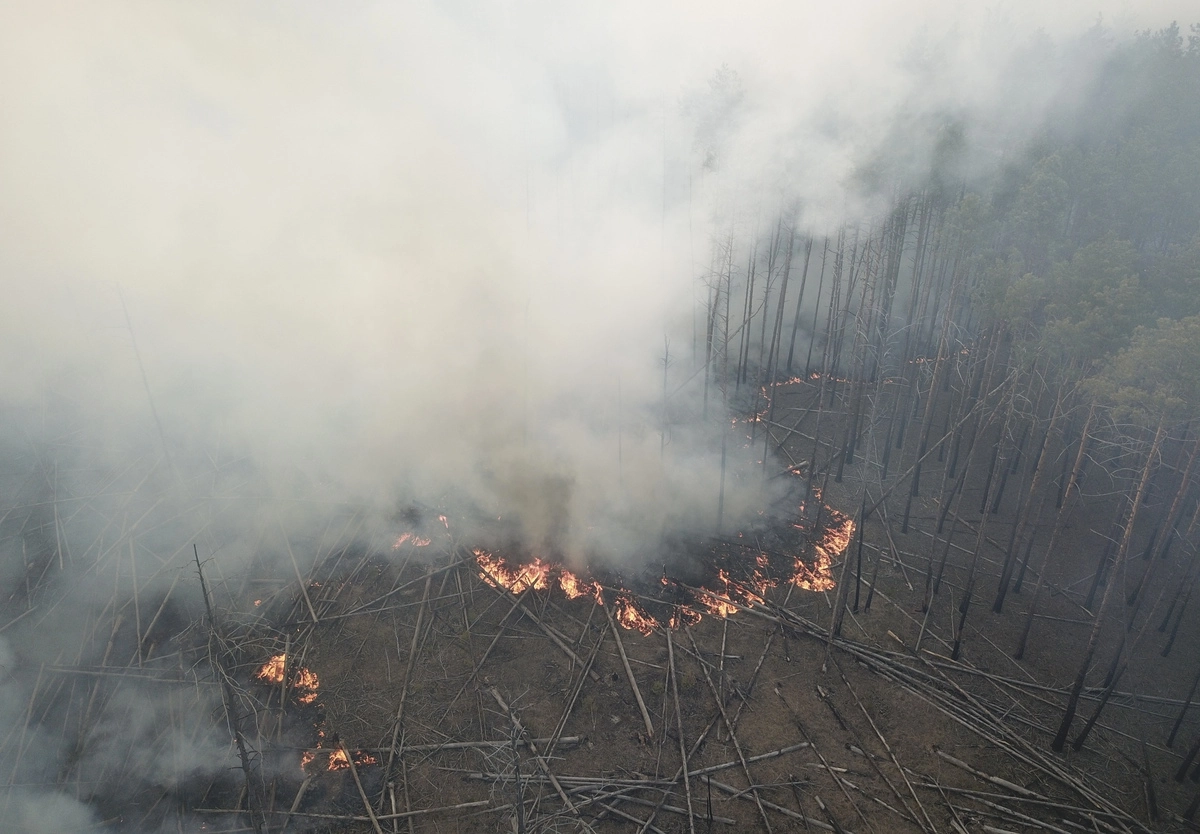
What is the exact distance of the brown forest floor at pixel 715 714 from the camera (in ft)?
33.7

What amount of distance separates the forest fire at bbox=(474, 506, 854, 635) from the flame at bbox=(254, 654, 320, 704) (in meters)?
4.21

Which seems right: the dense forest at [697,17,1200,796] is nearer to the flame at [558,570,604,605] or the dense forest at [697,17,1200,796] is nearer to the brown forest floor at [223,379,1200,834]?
the brown forest floor at [223,379,1200,834]

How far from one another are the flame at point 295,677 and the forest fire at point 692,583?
4.21m

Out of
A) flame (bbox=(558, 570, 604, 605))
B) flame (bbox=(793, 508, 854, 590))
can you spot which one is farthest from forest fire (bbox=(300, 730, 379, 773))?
flame (bbox=(793, 508, 854, 590))

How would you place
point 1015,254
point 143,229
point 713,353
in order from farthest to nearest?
point 713,353, point 143,229, point 1015,254

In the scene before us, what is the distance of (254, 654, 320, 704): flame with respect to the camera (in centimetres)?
1226

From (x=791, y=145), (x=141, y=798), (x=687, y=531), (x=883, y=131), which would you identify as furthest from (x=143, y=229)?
(x=883, y=131)

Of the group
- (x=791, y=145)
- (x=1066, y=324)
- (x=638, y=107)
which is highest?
(x=638, y=107)

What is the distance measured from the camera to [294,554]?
15570 millimetres

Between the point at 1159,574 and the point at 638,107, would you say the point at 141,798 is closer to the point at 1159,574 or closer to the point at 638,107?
the point at 1159,574

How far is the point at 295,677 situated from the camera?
12562mm

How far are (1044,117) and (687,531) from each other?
19.4 meters

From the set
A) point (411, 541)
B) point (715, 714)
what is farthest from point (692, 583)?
point (411, 541)

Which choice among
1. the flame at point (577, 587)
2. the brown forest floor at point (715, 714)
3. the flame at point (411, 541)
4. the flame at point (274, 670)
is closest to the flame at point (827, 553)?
the brown forest floor at point (715, 714)
